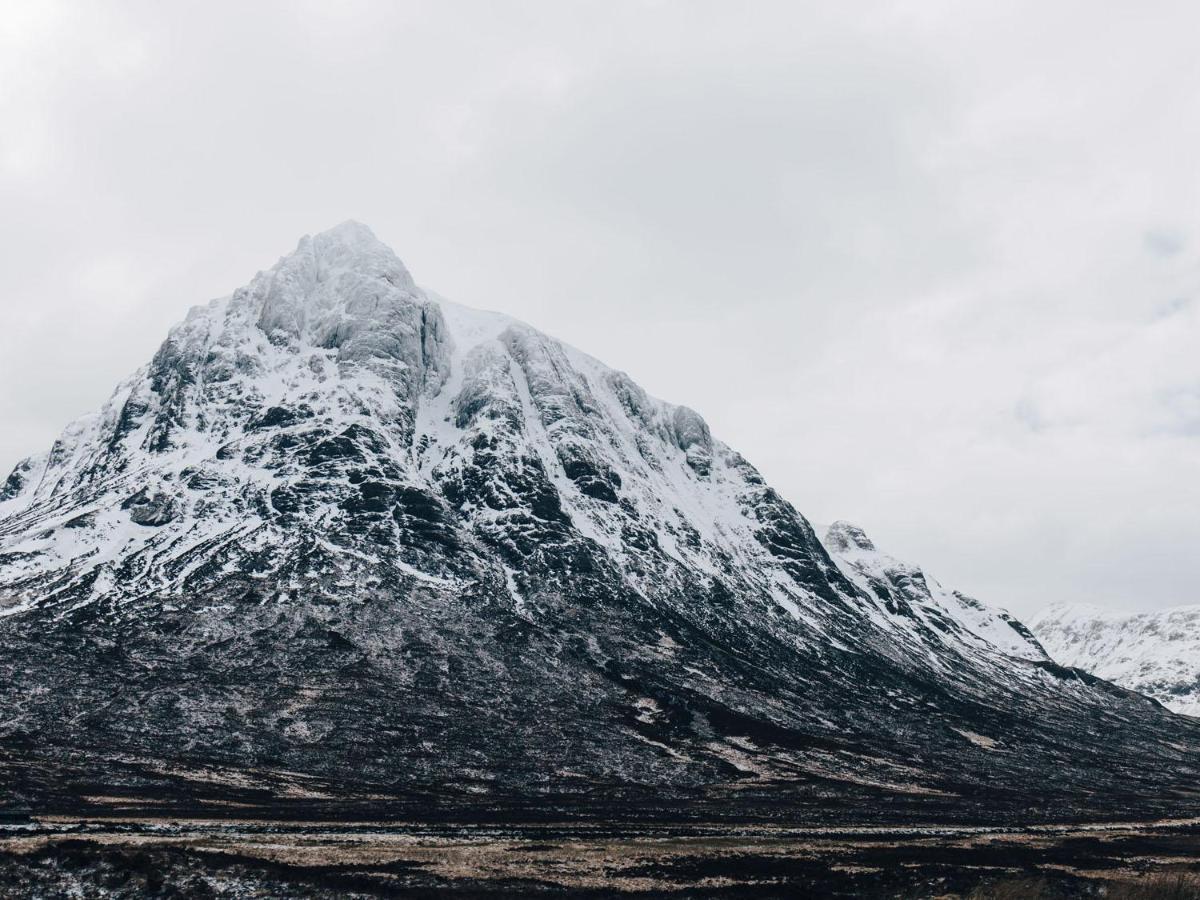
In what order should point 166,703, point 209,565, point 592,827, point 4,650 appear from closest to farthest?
point 592,827 < point 166,703 < point 4,650 < point 209,565

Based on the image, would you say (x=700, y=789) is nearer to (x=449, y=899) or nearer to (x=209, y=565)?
(x=449, y=899)

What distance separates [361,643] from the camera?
159m

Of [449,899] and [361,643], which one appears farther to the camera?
[361,643]

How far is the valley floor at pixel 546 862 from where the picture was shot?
5312 centimetres

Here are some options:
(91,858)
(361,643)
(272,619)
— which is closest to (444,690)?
(361,643)

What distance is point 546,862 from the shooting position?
62.4 m

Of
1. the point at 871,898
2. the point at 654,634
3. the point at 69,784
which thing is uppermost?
the point at 654,634

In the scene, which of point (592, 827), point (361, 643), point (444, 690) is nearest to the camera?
point (592, 827)

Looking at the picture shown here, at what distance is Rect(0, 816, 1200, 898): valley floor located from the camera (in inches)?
2092

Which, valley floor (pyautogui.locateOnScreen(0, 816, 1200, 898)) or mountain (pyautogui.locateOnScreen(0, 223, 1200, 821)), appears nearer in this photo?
valley floor (pyautogui.locateOnScreen(0, 816, 1200, 898))

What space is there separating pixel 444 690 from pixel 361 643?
21.9 meters

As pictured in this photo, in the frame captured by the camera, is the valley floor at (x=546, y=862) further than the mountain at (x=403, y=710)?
No

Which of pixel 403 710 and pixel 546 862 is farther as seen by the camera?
pixel 403 710

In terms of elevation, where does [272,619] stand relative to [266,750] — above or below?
above
